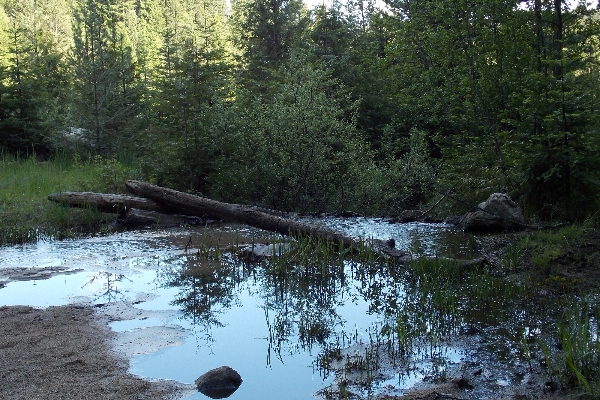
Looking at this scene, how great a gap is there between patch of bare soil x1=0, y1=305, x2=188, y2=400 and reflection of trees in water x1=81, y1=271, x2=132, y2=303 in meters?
0.74

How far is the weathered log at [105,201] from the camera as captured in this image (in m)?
13.6

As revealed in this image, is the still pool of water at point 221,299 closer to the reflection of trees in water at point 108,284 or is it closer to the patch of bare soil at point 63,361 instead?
the reflection of trees in water at point 108,284

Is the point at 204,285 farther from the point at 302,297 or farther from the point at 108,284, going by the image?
the point at 302,297

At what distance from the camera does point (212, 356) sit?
580cm

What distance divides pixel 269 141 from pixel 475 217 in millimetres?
6281

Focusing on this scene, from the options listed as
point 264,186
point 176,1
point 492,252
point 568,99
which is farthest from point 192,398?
point 176,1

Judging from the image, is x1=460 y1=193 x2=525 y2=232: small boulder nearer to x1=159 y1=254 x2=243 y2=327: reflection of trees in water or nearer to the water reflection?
the water reflection

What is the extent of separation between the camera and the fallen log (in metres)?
9.67

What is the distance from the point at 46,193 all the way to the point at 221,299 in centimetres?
887

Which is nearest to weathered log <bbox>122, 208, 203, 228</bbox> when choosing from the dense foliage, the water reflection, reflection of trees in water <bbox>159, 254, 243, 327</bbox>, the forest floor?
the dense foliage

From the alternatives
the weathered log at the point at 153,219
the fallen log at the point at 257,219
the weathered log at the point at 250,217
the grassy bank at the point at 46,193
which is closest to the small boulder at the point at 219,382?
the fallen log at the point at 257,219

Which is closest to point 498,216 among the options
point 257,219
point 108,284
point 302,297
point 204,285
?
point 257,219

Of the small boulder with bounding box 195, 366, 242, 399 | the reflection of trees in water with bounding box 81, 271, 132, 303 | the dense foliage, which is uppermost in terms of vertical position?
the dense foliage

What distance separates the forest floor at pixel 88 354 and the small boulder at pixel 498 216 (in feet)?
8.23
